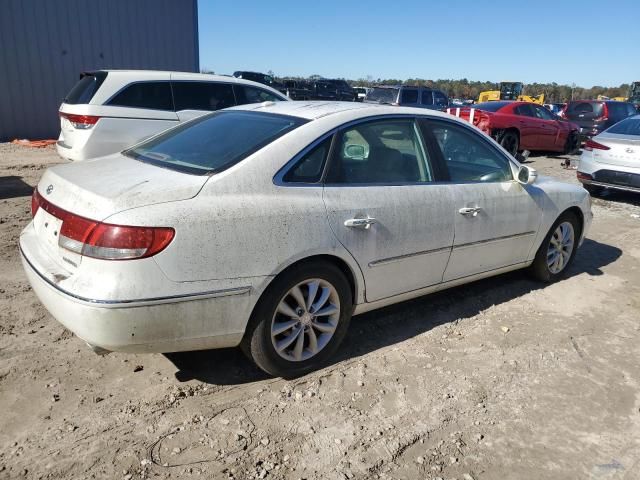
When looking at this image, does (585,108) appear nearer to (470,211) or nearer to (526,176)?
(526,176)

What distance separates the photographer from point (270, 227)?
9.14ft

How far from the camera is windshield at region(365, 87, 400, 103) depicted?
1670 cm

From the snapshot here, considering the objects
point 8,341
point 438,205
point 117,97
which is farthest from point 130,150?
point 117,97

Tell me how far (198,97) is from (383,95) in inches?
391

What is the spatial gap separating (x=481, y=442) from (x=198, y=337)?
1.56 metres

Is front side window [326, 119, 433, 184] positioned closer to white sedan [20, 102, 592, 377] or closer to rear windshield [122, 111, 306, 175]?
white sedan [20, 102, 592, 377]

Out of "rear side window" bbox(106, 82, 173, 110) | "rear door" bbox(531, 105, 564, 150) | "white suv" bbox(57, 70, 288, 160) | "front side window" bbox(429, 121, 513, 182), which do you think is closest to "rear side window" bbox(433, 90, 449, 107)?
"rear door" bbox(531, 105, 564, 150)

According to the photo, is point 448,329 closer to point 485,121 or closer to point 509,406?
point 509,406

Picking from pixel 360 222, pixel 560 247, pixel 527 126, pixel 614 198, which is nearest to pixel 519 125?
pixel 527 126

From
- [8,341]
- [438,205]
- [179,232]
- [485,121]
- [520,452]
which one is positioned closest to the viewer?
[179,232]

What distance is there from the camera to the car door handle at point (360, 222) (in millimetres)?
3129

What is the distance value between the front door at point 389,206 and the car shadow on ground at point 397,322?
405mm

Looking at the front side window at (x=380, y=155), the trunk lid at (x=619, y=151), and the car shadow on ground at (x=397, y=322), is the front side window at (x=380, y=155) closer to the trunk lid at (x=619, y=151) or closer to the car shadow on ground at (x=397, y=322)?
the car shadow on ground at (x=397, y=322)

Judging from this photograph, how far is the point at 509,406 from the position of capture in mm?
3055
